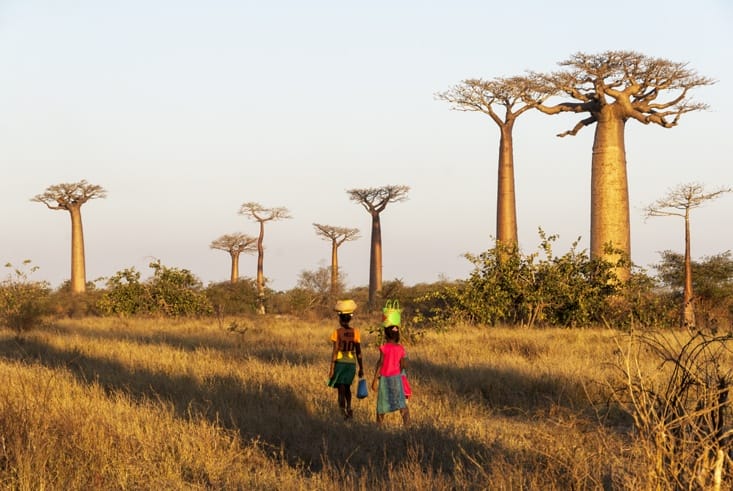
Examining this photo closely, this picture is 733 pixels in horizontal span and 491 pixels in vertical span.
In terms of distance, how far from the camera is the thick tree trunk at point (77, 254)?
131 ft

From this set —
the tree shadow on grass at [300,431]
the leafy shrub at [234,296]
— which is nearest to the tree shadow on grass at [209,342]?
the tree shadow on grass at [300,431]

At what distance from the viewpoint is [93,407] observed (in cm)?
665

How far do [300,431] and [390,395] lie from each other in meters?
0.80

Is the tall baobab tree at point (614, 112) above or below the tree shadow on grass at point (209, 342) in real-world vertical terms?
above

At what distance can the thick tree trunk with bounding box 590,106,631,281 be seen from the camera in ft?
64.3

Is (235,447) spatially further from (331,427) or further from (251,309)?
(251,309)

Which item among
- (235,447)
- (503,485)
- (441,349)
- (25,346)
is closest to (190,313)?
(25,346)

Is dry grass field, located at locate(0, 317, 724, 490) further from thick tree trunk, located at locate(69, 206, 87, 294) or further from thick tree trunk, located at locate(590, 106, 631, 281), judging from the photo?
thick tree trunk, located at locate(69, 206, 87, 294)

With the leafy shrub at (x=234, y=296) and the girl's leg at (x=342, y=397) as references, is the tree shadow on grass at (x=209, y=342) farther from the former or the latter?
the leafy shrub at (x=234, y=296)

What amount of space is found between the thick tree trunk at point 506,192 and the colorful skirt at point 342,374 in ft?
55.3

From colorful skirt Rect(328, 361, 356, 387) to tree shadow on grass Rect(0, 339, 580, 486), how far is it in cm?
34

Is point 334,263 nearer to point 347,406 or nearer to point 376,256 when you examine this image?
point 376,256

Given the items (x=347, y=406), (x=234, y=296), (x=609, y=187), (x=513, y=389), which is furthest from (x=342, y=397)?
(x=234, y=296)

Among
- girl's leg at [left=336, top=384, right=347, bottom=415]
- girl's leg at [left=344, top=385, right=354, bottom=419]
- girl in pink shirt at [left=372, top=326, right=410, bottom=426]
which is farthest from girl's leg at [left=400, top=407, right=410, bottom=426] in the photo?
girl's leg at [left=336, top=384, right=347, bottom=415]
